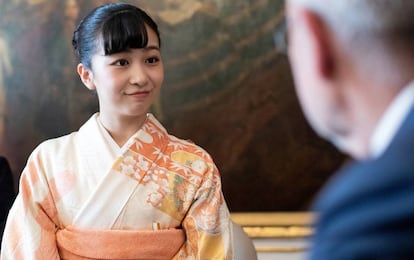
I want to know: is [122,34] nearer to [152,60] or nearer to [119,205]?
[152,60]

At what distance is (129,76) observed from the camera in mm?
1277

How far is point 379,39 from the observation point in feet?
1.53

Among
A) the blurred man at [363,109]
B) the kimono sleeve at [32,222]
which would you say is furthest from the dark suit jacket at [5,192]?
the blurred man at [363,109]

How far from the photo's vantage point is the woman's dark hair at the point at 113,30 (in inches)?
50.1

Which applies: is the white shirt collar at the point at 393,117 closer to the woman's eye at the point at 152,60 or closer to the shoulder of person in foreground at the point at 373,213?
the shoulder of person in foreground at the point at 373,213

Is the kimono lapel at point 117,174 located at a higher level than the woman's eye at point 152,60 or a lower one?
lower

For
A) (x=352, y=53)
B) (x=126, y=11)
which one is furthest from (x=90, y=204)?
(x=352, y=53)

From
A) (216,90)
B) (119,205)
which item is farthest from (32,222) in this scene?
(216,90)

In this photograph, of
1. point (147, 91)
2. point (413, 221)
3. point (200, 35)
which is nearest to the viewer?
point (413, 221)

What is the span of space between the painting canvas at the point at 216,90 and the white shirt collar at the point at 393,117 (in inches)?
54.5

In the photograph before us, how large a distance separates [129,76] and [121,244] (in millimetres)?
341

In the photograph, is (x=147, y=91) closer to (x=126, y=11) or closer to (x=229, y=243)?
(x=126, y=11)

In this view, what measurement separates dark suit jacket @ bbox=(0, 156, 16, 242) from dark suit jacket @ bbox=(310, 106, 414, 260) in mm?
1286

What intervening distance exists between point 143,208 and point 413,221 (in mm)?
956
